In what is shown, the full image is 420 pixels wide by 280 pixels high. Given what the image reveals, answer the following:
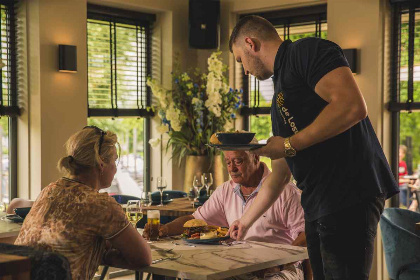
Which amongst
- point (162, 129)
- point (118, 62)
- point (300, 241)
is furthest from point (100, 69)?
point (300, 241)

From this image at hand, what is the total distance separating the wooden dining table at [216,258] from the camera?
8.48 ft

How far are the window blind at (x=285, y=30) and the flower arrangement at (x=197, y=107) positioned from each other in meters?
0.37

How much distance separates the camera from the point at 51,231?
2455 millimetres

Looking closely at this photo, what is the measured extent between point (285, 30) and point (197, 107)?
3.96ft

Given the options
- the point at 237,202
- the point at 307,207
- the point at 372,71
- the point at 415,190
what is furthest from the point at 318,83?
the point at 415,190

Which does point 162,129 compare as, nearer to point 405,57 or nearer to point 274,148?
point 405,57

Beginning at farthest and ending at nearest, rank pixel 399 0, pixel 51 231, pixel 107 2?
1. pixel 107 2
2. pixel 399 0
3. pixel 51 231

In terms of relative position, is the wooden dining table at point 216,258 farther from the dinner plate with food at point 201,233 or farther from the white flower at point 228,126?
the white flower at point 228,126

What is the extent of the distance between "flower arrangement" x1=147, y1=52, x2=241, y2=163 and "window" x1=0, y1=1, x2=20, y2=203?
1.36m

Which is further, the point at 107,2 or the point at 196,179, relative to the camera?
the point at 107,2

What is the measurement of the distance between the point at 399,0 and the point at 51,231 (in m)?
4.22

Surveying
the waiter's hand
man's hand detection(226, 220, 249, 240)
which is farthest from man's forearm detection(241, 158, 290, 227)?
the waiter's hand

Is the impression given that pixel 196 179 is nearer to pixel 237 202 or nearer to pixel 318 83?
pixel 237 202

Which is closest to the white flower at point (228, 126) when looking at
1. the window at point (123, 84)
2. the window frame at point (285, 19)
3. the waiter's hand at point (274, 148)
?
the window frame at point (285, 19)
